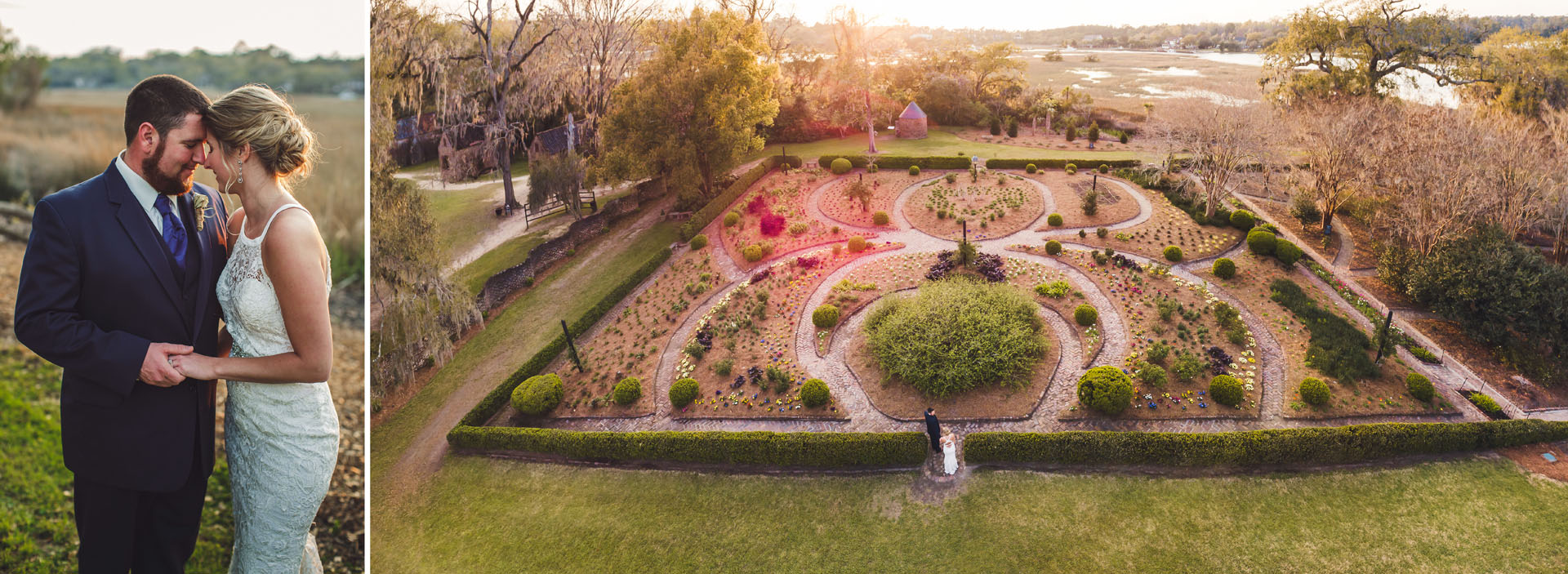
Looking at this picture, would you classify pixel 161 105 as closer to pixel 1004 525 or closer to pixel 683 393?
pixel 1004 525

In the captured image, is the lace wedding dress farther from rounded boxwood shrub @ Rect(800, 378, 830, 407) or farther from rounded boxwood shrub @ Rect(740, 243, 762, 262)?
rounded boxwood shrub @ Rect(740, 243, 762, 262)

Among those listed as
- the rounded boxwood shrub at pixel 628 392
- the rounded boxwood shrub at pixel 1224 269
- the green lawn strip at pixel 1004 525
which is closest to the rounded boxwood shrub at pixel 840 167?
the rounded boxwood shrub at pixel 1224 269

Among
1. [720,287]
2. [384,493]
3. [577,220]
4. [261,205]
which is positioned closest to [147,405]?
[261,205]

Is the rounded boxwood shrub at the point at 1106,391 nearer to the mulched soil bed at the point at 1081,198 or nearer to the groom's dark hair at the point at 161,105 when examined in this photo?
the mulched soil bed at the point at 1081,198

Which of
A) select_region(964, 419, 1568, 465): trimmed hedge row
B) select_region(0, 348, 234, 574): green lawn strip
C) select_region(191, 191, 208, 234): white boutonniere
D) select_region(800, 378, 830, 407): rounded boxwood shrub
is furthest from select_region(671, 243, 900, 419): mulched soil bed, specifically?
select_region(191, 191, 208, 234): white boutonniere

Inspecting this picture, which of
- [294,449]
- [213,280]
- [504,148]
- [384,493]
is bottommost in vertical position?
[384,493]

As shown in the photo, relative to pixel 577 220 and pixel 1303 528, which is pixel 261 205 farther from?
pixel 577 220
